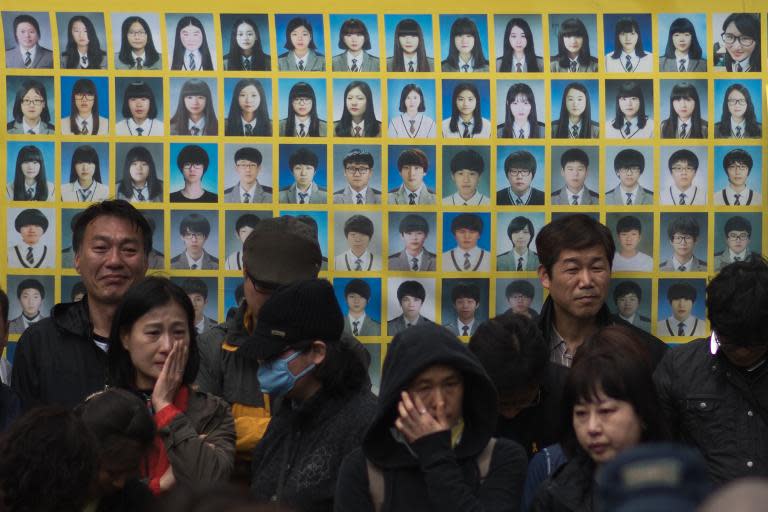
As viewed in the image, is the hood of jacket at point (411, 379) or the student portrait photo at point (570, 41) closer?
the hood of jacket at point (411, 379)

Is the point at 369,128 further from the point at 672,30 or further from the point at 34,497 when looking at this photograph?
the point at 34,497

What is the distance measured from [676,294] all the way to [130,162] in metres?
2.43

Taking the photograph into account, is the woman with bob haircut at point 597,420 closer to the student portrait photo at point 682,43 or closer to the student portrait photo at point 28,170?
the student portrait photo at point 682,43

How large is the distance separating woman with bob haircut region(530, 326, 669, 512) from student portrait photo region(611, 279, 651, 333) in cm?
113

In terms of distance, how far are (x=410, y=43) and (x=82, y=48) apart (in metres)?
1.43

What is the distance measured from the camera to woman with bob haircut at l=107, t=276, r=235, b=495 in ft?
16.1

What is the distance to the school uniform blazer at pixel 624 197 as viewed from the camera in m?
5.66

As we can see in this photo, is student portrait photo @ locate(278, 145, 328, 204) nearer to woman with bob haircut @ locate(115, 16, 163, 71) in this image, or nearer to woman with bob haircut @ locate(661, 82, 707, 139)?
woman with bob haircut @ locate(115, 16, 163, 71)

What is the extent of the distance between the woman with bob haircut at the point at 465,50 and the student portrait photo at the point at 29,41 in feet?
5.66

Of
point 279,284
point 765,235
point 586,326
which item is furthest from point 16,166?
point 765,235

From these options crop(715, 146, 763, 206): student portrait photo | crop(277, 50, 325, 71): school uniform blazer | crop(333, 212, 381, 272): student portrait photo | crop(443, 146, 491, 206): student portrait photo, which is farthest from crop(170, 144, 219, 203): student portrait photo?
crop(715, 146, 763, 206): student portrait photo

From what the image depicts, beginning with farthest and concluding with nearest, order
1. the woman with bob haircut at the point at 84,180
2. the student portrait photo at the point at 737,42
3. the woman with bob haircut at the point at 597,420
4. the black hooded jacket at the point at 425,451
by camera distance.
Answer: the woman with bob haircut at the point at 84,180, the student portrait photo at the point at 737,42, the woman with bob haircut at the point at 597,420, the black hooded jacket at the point at 425,451

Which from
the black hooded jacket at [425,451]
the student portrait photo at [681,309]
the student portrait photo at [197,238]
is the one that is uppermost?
the student portrait photo at [197,238]

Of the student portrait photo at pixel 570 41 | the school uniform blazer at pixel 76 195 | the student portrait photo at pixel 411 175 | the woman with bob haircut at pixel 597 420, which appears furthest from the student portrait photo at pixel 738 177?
the school uniform blazer at pixel 76 195
